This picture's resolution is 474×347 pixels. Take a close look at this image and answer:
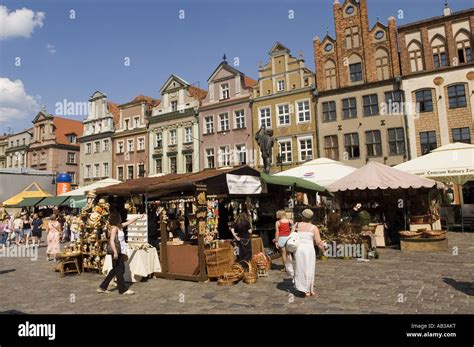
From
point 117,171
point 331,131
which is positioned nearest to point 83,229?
point 331,131

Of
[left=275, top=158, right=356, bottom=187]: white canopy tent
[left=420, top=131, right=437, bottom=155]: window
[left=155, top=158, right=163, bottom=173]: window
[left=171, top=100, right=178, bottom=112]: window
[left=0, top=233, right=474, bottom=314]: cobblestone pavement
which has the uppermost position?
[left=171, top=100, right=178, bottom=112]: window

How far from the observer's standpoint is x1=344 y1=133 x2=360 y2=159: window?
87.5 feet

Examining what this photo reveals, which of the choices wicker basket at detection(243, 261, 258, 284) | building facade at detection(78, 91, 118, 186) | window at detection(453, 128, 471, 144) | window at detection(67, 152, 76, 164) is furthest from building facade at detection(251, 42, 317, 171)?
window at detection(67, 152, 76, 164)

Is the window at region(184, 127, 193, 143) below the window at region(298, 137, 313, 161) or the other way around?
the other way around

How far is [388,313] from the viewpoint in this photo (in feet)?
18.2

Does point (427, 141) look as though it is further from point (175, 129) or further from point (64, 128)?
point (64, 128)

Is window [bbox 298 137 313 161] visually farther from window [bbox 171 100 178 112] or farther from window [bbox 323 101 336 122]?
window [bbox 171 100 178 112]

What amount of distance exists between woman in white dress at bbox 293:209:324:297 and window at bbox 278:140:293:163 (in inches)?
879

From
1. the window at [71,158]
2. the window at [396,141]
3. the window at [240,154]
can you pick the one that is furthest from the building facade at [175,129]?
the window at [71,158]

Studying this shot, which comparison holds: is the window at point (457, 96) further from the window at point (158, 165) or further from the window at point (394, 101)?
the window at point (158, 165)
